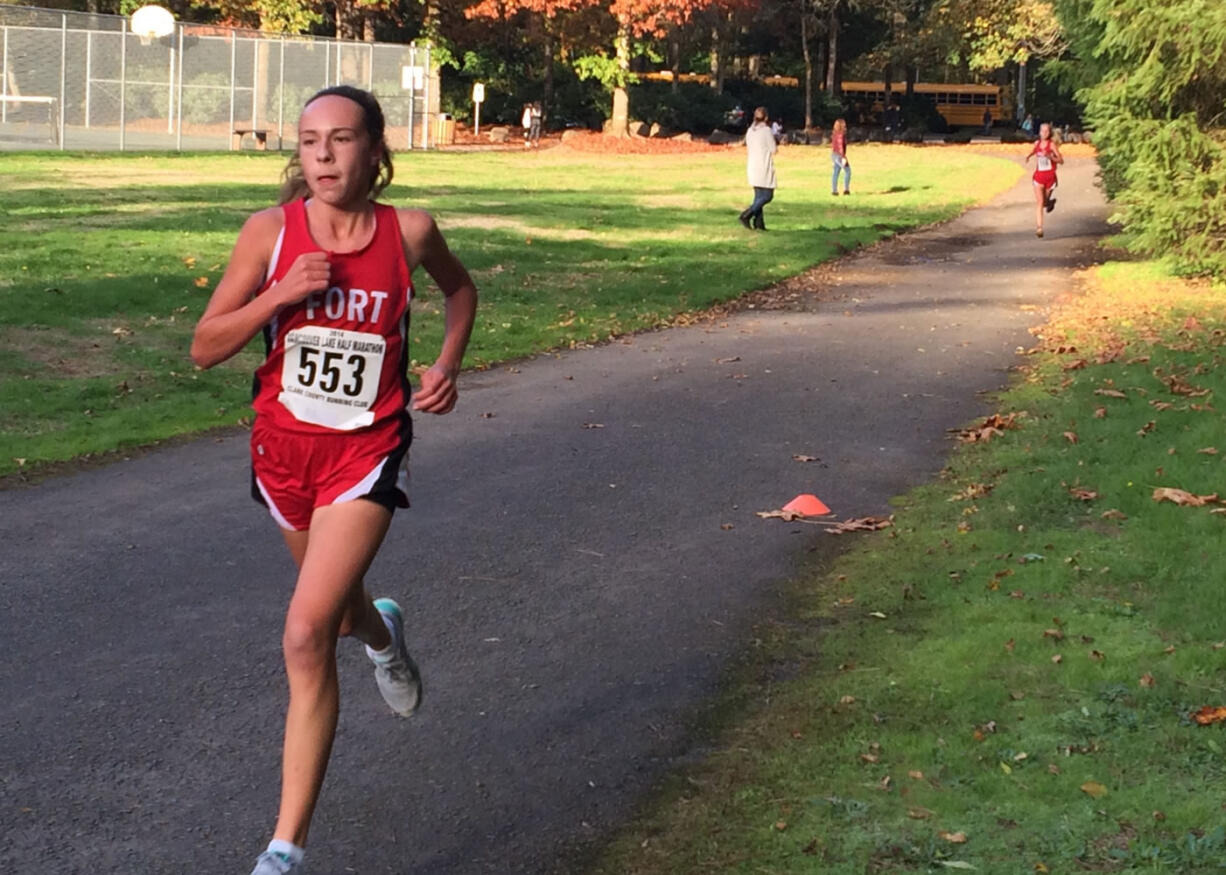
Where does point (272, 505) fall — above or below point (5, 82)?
below

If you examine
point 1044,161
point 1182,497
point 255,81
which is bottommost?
point 1182,497

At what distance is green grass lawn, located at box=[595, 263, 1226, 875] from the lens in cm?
438

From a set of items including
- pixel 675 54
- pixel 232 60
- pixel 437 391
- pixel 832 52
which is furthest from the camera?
pixel 832 52

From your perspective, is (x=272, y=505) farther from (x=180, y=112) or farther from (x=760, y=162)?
(x=180, y=112)

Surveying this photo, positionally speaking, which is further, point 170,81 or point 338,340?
point 170,81

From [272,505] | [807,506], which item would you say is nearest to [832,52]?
[807,506]

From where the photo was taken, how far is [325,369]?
13.4 feet

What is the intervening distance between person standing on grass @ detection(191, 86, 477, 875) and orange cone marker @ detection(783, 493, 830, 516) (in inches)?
173

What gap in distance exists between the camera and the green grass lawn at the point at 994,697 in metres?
4.38

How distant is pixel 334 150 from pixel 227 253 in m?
15.3

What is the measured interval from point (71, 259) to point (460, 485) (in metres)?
10.3

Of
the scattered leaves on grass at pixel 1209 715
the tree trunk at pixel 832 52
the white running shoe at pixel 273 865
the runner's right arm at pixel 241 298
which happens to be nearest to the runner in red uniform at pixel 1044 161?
the scattered leaves on grass at pixel 1209 715

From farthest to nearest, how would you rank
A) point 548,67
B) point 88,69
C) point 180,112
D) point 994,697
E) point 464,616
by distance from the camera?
point 548,67
point 180,112
point 88,69
point 464,616
point 994,697

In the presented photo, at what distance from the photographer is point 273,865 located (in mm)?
3836
